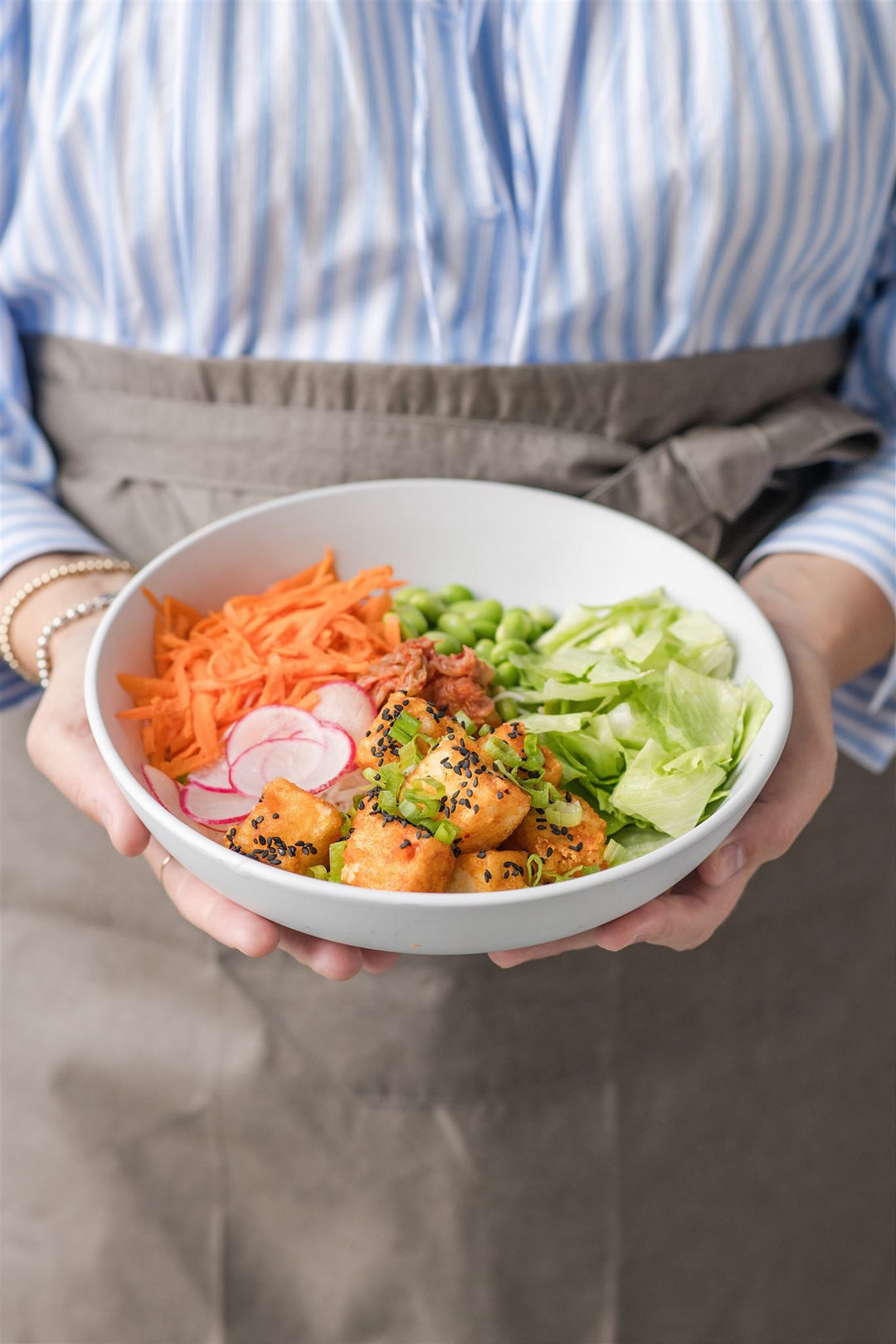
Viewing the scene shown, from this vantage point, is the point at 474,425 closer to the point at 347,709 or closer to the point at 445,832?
the point at 347,709

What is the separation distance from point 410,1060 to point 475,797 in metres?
0.83

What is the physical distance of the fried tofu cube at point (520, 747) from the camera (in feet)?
4.25

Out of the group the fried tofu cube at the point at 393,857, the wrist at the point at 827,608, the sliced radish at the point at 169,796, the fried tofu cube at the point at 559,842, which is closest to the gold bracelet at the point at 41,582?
the sliced radish at the point at 169,796

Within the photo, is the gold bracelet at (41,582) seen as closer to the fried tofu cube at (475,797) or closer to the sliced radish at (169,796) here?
the sliced radish at (169,796)

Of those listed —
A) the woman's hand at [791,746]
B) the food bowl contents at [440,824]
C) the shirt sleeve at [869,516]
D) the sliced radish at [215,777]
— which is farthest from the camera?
the shirt sleeve at [869,516]

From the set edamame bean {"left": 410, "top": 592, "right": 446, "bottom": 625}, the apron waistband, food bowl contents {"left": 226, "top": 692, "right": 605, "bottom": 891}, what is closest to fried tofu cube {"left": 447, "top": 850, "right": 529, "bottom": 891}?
food bowl contents {"left": 226, "top": 692, "right": 605, "bottom": 891}

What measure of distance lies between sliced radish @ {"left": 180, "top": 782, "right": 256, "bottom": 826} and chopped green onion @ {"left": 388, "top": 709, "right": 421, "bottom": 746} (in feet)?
0.73

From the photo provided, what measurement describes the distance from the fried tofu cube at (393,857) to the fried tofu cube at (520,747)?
18 centimetres

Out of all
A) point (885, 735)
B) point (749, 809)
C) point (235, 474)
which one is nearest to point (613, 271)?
point (235, 474)

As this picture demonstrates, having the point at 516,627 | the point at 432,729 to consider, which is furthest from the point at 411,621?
the point at 432,729

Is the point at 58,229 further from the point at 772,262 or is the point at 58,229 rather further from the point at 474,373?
the point at 772,262

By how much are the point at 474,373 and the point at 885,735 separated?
107 cm

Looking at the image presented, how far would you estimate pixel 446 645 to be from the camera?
5.12 ft

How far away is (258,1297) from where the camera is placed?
187 centimetres
